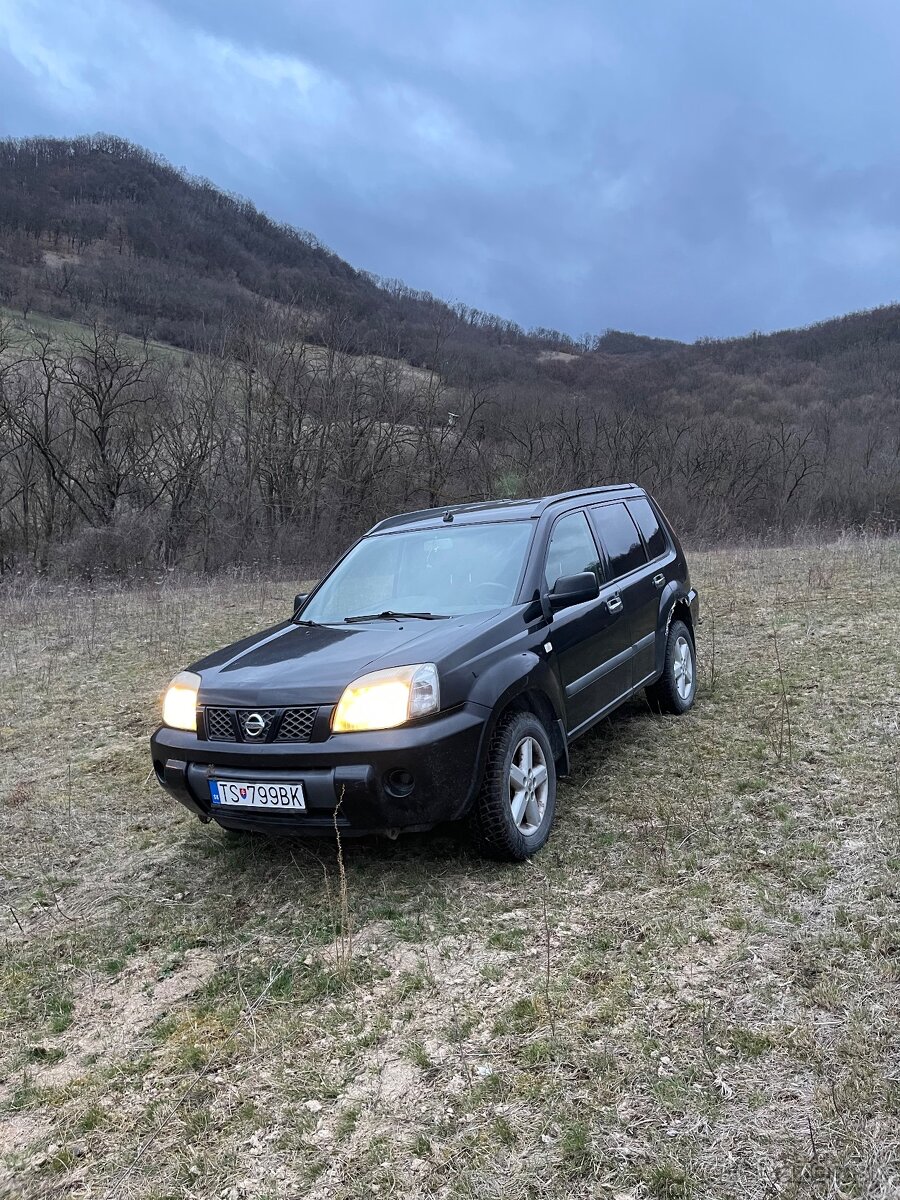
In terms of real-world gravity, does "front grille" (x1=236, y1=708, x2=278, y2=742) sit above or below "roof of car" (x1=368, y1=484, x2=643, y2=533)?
below

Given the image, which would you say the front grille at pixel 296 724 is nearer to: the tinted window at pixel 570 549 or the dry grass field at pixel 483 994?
the dry grass field at pixel 483 994

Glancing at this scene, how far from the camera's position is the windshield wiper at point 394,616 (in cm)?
421

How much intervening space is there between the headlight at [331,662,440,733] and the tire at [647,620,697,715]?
2.94 meters

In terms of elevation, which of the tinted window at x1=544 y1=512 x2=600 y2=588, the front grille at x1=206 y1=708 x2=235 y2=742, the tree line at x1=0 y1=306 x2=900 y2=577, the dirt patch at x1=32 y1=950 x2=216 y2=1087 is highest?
the tree line at x1=0 y1=306 x2=900 y2=577

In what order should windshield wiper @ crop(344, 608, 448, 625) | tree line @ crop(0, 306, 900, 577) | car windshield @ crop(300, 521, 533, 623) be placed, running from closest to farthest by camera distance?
windshield wiper @ crop(344, 608, 448, 625) < car windshield @ crop(300, 521, 533, 623) < tree line @ crop(0, 306, 900, 577)

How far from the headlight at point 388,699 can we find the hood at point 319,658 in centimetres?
4

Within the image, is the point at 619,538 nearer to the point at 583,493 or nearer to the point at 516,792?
the point at 583,493

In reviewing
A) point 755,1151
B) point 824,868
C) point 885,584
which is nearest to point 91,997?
point 755,1151

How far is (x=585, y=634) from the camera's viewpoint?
15.2 ft

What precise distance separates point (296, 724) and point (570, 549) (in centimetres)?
224

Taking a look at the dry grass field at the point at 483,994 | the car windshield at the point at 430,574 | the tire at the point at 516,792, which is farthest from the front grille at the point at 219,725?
the tire at the point at 516,792

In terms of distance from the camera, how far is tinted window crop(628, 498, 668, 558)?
6141 millimetres

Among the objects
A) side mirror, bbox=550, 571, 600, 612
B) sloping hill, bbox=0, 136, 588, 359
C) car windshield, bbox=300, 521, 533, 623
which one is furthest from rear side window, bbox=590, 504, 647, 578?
sloping hill, bbox=0, 136, 588, 359

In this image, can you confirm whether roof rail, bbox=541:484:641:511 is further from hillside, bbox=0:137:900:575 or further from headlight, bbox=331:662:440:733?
Result: hillside, bbox=0:137:900:575
